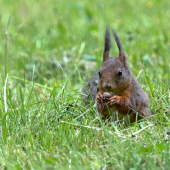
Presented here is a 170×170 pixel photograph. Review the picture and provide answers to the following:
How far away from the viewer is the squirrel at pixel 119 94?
2.66 meters

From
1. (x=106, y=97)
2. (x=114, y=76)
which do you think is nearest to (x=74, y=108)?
(x=106, y=97)

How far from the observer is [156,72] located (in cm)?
383

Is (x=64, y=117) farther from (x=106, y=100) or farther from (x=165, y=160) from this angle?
(x=165, y=160)

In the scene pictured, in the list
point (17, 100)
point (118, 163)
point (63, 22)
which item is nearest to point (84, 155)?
point (118, 163)

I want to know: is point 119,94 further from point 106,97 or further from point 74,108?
point 74,108

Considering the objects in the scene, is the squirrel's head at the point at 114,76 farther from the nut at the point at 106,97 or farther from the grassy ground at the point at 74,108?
the grassy ground at the point at 74,108

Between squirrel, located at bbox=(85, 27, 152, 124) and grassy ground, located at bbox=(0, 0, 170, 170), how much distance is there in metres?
0.10

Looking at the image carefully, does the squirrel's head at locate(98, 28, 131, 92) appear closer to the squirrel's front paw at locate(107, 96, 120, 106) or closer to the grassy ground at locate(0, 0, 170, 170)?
the squirrel's front paw at locate(107, 96, 120, 106)

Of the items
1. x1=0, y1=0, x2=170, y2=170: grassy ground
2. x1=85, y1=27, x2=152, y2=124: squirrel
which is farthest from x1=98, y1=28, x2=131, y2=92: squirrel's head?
x1=0, y1=0, x2=170, y2=170: grassy ground

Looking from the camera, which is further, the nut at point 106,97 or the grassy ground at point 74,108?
the nut at point 106,97

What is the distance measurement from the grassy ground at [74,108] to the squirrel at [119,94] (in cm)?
10

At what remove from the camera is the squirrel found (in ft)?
8.72

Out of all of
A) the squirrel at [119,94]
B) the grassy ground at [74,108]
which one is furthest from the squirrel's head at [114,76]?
the grassy ground at [74,108]

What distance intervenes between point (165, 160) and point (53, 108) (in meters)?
1.07
